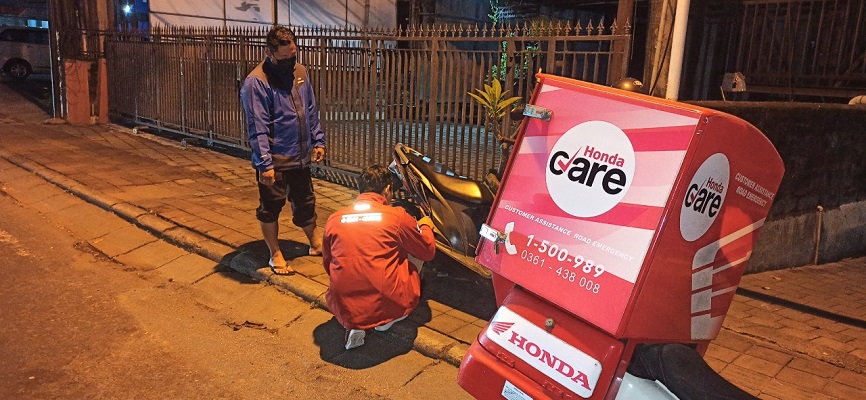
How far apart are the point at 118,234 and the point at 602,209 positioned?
5.56 m

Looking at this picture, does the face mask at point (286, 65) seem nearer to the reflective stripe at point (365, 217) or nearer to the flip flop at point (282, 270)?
the flip flop at point (282, 270)

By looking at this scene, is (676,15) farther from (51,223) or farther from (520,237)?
(51,223)

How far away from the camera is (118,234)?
6.31 m

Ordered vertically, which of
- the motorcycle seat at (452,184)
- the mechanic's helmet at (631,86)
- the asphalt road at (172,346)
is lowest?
the asphalt road at (172,346)

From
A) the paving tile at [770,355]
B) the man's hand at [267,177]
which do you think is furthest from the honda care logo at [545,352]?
the man's hand at [267,177]

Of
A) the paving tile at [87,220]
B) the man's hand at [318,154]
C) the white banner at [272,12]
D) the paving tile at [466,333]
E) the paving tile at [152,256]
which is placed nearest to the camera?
the paving tile at [466,333]

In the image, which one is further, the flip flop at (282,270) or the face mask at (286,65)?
the flip flop at (282,270)

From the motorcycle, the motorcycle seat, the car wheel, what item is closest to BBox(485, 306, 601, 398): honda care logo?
the motorcycle

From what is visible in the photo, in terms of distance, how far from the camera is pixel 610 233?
220cm

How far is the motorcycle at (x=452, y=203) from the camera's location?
453cm

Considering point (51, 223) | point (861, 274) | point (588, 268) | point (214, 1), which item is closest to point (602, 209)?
point (588, 268)

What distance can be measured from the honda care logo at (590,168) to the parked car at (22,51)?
2234 cm

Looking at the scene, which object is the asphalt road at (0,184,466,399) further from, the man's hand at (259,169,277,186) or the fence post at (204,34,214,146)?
the fence post at (204,34,214,146)

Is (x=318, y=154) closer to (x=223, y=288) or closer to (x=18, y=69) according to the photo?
(x=223, y=288)
